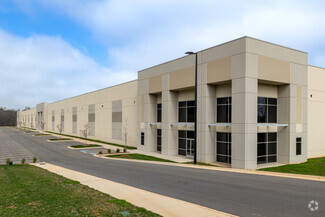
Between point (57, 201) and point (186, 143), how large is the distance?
20902mm

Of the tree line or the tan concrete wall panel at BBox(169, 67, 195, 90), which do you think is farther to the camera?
the tree line

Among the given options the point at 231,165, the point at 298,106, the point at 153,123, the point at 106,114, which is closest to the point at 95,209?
the point at 231,165

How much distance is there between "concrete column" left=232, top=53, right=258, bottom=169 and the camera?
2102cm

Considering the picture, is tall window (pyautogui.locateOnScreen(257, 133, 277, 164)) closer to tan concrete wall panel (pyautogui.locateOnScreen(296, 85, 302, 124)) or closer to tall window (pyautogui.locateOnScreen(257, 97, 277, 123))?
tall window (pyautogui.locateOnScreen(257, 97, 277, 123))

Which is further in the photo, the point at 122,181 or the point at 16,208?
the point at 122,181

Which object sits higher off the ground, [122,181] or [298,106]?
[298,106]

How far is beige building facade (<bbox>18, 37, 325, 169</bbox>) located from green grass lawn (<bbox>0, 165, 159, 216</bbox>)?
14206 millimetres

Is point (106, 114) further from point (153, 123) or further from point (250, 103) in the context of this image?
point (250, 103)

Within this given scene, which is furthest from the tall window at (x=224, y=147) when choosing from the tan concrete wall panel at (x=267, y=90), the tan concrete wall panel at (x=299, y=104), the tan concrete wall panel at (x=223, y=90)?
the tan concrete wall panel at (x=299, y=104)

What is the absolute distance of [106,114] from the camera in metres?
48.5

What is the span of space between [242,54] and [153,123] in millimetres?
16034

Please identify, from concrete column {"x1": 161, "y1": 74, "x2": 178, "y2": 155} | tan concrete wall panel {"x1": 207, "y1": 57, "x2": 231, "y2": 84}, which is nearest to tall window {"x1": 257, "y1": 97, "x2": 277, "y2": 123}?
tan concrete wall panel {"x1": 207, "y1": 57, "x2": 231, "y2": 84}

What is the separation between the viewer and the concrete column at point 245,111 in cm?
2102

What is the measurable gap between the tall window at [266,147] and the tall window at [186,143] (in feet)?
24.9
